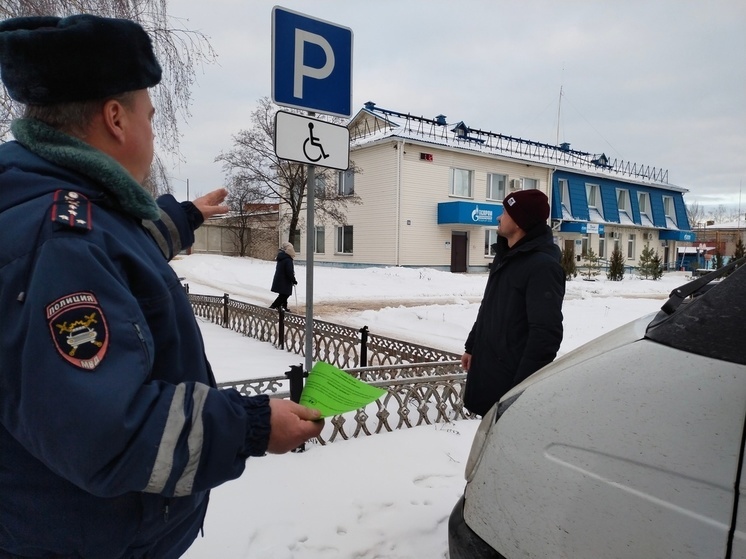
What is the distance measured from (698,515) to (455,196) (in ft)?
81.2

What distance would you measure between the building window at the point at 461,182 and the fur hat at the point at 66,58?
24.6m

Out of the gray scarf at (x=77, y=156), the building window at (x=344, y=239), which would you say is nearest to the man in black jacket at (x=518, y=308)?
the gray scarf at (x=77, y=156)

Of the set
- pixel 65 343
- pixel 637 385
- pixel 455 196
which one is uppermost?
pixel 455 196

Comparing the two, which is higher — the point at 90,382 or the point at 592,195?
the point at 592,195

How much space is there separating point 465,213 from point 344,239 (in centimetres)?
709

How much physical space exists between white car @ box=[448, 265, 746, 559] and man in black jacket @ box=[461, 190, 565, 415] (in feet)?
3.84

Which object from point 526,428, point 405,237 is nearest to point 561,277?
point 526,428

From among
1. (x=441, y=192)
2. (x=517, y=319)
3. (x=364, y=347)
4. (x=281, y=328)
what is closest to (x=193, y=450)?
(x=517, y=319)

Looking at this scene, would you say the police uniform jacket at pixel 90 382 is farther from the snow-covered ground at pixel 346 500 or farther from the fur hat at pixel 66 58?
the snow-covered ground at pixel 346 500

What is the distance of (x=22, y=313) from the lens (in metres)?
0.88

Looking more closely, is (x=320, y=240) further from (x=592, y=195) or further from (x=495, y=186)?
(x=592, y=195)

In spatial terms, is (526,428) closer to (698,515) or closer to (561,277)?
(698,515)

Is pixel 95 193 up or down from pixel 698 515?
up

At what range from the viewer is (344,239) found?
88.2 feet
